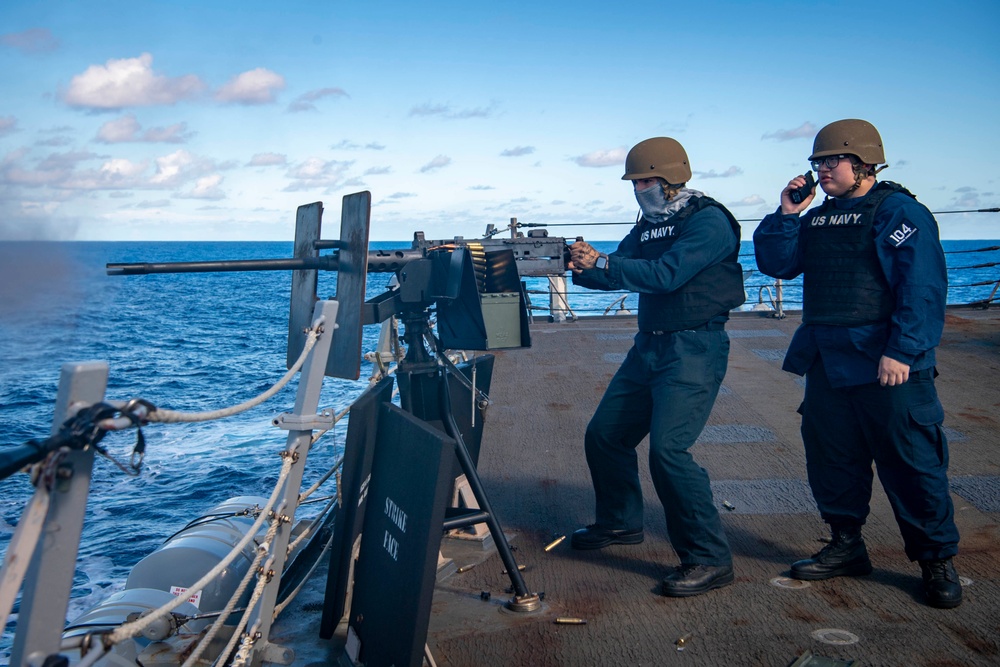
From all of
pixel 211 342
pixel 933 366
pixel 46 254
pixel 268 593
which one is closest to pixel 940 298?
pixel 933 366

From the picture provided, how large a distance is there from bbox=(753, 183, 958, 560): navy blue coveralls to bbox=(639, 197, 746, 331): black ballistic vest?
203mm

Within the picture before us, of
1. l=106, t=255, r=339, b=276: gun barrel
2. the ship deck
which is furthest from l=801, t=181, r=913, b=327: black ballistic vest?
l=106, t=255, r=339, b=276: gun barrel

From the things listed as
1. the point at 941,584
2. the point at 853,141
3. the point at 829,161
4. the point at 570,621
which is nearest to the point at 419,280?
the point at 570,621

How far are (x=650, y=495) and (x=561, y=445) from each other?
1.37 metres

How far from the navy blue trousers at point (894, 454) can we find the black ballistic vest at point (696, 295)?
0.60 m

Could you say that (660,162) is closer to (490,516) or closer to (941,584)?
(490,516)

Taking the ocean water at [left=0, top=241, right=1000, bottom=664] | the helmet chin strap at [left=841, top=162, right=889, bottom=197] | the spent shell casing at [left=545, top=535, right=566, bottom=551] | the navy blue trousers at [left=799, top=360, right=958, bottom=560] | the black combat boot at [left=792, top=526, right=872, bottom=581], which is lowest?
the ocean water at [left=0, top=241, right=1000, bottom=664]

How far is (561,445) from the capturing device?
287 inches

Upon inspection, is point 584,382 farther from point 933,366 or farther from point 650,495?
point 933,366

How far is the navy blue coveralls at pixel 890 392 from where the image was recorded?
401 cm

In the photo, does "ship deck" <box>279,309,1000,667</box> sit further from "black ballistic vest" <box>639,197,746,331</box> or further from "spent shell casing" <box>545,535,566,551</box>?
"black ballistic vest" <box>639,197,746,331</box>

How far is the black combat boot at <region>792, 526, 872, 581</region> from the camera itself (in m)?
4.41

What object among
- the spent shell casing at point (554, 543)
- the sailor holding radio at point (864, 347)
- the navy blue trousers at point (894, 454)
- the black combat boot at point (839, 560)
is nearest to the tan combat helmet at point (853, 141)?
the sailor holding radio at point (864, 347)

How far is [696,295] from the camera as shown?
4.52 meters
